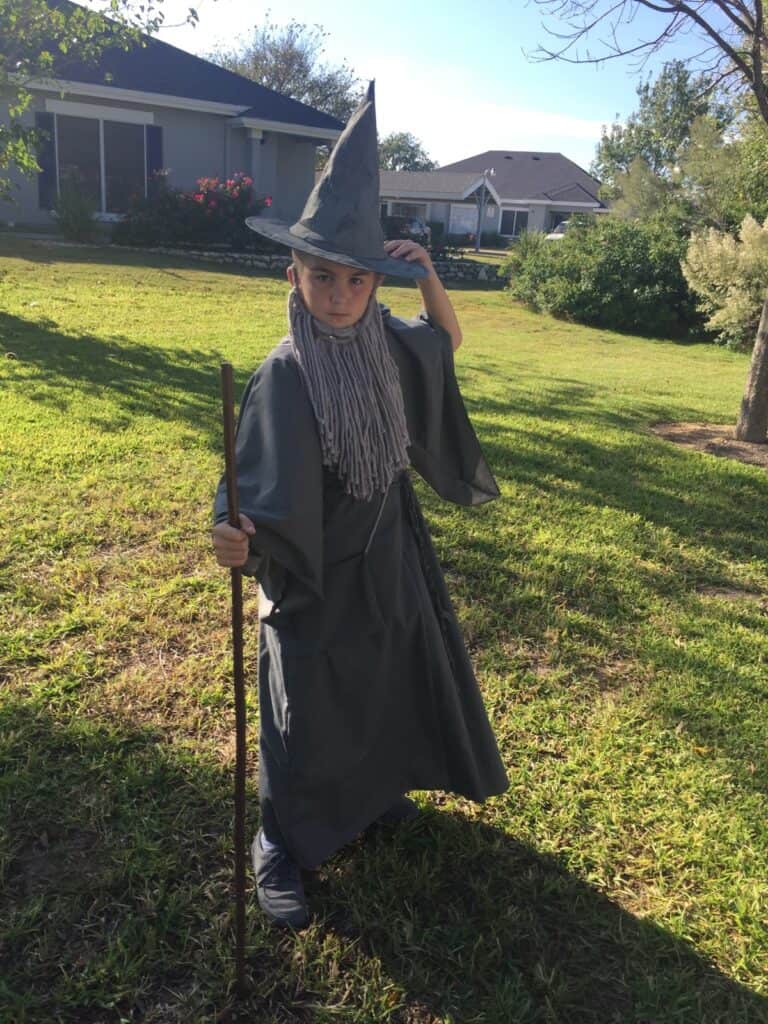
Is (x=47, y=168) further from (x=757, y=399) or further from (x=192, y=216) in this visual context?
(x=757, y=399)

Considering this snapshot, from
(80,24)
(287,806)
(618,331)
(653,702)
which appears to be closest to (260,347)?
(80,24)

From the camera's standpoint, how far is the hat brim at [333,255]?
169 cm

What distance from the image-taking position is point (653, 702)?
2963 mm

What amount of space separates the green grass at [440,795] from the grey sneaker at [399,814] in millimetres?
60

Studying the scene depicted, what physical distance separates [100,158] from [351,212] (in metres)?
17.9

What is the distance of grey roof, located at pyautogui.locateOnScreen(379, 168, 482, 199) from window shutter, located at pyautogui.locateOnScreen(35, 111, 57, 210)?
82.5 ft

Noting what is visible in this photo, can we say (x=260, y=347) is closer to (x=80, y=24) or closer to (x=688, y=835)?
(x=80, y=24)

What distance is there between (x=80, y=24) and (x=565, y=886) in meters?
8.47

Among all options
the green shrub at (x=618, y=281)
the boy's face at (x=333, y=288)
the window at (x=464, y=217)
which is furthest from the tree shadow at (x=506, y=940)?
the window at (x=464, y=217)

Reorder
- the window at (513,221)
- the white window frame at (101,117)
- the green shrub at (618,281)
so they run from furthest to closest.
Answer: the window at (513,221) < the white window frame at (101,117) < the green shrub at (618,281)

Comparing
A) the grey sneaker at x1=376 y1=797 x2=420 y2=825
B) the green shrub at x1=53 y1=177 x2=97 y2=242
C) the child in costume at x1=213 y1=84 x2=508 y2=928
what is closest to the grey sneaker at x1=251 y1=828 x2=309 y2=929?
the child in costume at x1=213 y1=84 x2=508 y2=928

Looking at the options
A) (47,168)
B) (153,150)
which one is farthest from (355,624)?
(153,150)

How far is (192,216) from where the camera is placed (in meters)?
16.4

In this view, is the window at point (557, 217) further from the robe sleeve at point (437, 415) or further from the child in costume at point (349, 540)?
the child in costume at point (349, 540)
